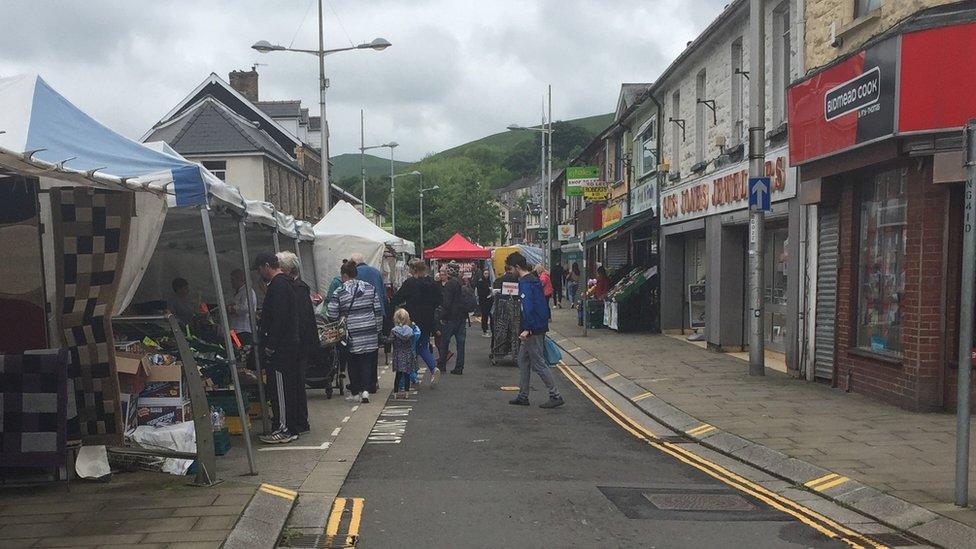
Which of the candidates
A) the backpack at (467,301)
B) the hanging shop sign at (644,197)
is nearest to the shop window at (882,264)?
the backpack at (467,301)

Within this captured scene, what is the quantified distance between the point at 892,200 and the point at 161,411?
8.73 metres

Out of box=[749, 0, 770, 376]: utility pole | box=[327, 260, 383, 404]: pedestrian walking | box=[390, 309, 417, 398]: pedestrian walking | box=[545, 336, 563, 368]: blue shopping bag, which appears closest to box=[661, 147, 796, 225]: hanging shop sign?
box=[749, 0, 770, 376]: utility pole

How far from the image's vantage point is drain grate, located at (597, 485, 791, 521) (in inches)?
247

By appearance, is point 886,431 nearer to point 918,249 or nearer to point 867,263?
point 918,249

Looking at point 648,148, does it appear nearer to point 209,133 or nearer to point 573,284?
point 573,284

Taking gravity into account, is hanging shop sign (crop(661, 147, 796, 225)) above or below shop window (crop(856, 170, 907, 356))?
above

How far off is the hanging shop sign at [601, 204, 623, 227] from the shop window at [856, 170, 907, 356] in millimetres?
18231

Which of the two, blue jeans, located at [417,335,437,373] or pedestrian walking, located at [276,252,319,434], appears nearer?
pedestrian walking, located at [276,252,319,434]

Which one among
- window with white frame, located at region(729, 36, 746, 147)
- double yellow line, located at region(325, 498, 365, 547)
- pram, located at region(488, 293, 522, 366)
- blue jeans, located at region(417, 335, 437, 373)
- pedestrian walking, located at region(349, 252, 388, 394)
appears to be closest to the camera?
double yellow line, located at region(325, 498, 365, 547)

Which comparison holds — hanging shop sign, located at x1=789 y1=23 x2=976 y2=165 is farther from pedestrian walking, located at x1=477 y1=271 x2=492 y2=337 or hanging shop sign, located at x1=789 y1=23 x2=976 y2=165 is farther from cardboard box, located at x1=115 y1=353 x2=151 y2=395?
pedestrian walking, located at x1=477 y1=271 x2=492 y2=337

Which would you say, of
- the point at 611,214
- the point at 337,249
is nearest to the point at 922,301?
the point at 337,249

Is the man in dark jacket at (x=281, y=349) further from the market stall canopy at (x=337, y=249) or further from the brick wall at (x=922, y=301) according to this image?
the market stall canopy at (x=337, y=249)

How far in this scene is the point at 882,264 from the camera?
11.3 m

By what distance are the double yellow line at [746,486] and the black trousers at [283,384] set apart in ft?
11.9
